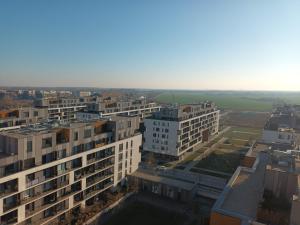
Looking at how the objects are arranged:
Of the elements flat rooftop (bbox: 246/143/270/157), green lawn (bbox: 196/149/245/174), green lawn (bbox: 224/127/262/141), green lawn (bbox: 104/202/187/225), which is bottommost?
green lawn (bbox: 104/202/187/225)

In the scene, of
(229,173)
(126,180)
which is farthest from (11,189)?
(229,173)

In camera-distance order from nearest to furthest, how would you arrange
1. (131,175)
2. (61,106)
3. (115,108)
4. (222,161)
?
1. (131,175)
2. (222,161)
3. (115,108)
4. (61,106)

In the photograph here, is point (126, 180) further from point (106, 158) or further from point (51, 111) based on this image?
point (51, 111)

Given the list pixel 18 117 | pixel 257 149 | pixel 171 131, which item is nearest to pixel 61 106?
pixel 18 117

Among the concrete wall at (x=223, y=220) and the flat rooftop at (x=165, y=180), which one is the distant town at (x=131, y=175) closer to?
the concrete wall at (x=223, y=220)

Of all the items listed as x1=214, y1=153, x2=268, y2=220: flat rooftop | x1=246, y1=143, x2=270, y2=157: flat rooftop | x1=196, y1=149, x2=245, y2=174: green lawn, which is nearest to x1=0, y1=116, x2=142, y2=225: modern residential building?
x1=214, y1=153, x2=268, y2=220: flat rooftop

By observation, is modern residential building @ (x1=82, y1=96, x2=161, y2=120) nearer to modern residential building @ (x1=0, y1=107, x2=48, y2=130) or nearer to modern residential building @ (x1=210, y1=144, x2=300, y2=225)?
modern residential building @ (x1=0, y1=107, x2=48, y2=130)

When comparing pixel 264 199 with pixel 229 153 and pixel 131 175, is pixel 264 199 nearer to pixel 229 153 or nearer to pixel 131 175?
pixel 131 175
